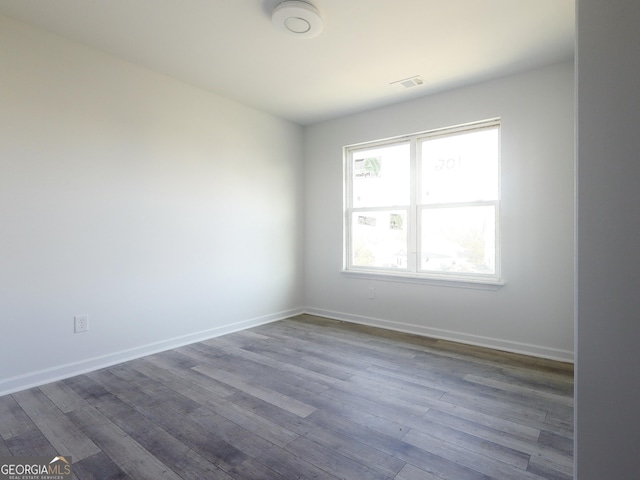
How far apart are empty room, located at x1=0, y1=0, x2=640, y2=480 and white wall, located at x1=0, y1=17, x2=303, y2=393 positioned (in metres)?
0.02

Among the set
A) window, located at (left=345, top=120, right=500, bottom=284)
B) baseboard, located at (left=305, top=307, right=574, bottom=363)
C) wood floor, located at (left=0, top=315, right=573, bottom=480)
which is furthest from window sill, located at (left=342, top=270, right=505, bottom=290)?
wood floor, located at (left=0, top=315, right=573, bottom=480)

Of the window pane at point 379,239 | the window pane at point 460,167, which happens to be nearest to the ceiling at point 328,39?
the window pane at point 460,167

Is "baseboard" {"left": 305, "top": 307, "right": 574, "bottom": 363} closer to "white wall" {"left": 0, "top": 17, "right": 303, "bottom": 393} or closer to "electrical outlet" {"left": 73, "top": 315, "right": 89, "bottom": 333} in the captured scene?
"white wall" {"left": 0, "top": 17, "right": 303, "bottom": 393}

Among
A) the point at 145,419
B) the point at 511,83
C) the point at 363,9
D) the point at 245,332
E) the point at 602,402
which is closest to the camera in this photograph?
the point at 602,402

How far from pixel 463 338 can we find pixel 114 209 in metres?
3.62

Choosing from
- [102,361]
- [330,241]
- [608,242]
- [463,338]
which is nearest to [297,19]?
[608,242]

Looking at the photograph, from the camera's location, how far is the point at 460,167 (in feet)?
11.7

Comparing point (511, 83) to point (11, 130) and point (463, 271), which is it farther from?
point (11, 130)

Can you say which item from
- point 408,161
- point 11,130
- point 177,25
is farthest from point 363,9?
point 11,130

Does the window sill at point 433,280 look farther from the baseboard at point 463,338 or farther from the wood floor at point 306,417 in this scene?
the wood floor at point 306,417

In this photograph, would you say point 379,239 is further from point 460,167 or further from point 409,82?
point 409,82

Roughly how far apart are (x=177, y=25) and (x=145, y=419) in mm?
2720

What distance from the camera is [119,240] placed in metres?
2.88

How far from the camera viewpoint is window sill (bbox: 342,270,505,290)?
3305 mm
